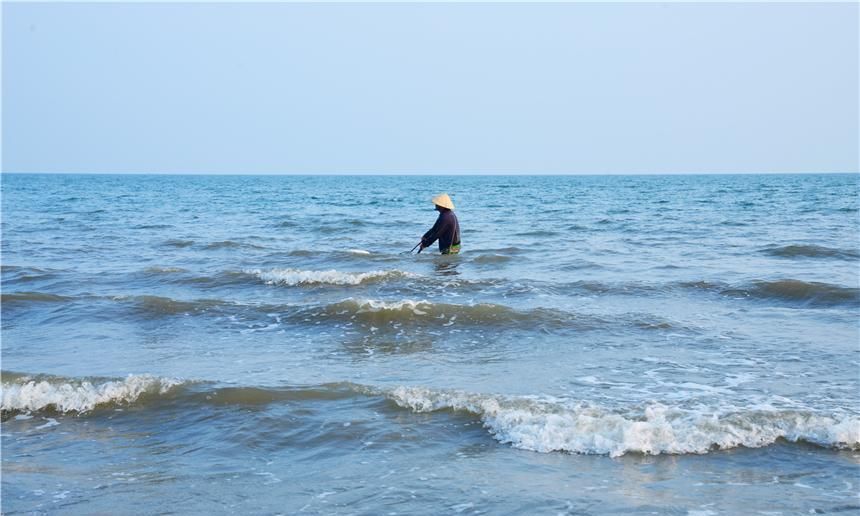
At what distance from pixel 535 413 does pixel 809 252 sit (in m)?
11.4

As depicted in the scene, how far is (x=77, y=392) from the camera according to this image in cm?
695

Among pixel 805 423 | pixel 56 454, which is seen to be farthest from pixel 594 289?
pixel 56 454

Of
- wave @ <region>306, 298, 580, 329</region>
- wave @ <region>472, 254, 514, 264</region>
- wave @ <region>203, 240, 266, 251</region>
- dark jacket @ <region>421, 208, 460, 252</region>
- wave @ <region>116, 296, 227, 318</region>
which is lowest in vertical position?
wave @ <region>116, 296, 227, 318</region>

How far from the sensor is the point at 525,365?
781 cm

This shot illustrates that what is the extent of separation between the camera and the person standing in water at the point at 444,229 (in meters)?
13.8

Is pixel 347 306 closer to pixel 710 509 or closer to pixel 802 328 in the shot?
pixel 802 328

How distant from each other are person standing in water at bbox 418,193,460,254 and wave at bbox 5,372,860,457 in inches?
279

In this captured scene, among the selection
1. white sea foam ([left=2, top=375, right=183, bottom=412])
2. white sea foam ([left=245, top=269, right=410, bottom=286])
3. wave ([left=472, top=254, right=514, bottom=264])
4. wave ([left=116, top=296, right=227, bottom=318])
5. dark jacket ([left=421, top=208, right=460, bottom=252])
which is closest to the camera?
white sea foam ([left=2, top=375, right=183, bottom=412])

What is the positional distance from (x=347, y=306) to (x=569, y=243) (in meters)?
8.76

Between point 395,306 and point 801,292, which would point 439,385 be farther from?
point 801,292

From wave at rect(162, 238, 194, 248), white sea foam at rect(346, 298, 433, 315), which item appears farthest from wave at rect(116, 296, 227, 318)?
wave at rect(162, 238, 194, 248)

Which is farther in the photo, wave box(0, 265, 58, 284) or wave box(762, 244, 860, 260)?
wave box(762, 244, 860, 260)

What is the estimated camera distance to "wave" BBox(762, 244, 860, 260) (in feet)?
49.2

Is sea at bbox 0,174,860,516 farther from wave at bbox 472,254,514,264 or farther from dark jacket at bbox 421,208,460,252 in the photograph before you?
dark jacket at bbox 421,208,460,252
